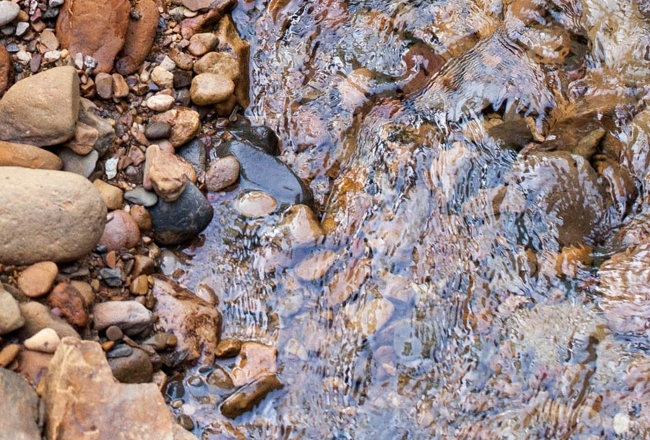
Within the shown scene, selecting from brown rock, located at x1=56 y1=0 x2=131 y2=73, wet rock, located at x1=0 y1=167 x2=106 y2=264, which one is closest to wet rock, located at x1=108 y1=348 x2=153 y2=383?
wet rock, located at x1=0 y1=167 x2=106 y2=264

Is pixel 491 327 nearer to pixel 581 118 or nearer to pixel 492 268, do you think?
pixel 492 268

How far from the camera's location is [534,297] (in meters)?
3.12

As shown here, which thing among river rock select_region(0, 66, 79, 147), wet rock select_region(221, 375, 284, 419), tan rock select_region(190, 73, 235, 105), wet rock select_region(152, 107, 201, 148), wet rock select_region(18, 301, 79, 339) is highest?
river rock select_region(0, 66, 79, 147)

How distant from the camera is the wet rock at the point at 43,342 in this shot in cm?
252

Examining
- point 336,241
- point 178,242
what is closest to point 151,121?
point 178,242

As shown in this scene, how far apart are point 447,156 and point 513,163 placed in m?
0.36

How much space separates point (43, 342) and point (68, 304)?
0.26 meters

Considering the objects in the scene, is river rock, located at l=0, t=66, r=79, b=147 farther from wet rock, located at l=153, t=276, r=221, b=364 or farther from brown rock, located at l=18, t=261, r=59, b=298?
wet rock, located at l=153, t=276, r=221, b=364

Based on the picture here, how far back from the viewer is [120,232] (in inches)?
126

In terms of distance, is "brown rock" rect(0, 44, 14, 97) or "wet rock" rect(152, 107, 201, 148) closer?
"brown rock" rect(0, 44, 14, 97)

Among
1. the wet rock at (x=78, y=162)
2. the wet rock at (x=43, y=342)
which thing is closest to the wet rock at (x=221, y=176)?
the wet rock at (x=78, y=162)

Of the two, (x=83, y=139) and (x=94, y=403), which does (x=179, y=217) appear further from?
(x=94, y=403)

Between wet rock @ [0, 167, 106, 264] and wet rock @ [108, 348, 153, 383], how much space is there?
1.64ft

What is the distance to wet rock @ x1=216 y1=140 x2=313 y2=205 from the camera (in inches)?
140
